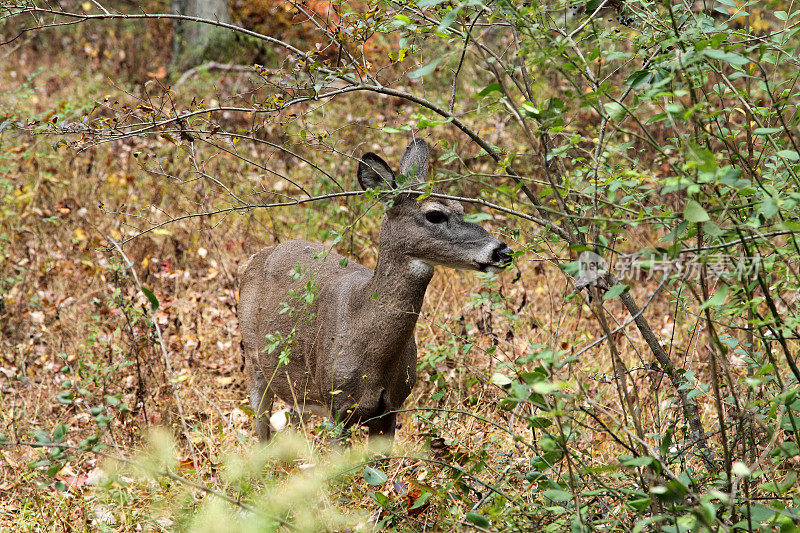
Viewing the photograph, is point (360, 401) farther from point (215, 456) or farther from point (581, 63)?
point (581, 63)

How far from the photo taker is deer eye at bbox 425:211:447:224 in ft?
13.0

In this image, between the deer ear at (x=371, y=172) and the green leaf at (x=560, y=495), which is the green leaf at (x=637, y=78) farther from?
the deer ear at (x=371, y=172)

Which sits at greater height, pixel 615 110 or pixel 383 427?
pixel 615 110

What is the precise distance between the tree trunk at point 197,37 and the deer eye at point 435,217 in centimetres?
929

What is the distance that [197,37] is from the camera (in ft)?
41.9

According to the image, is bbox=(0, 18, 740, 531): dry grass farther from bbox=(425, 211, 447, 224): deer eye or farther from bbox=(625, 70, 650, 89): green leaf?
bbox=(625, 70, 650, 89): green leaf

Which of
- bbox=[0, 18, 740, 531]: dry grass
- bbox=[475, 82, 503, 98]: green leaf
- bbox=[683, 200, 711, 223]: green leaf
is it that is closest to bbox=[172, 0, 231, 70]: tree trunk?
bbox=[0, 18, 740, 531]: dry grass

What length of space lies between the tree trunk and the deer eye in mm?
9291

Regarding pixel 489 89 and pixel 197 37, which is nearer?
pixel 489 89

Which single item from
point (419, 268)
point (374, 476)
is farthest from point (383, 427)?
point (374, 476)

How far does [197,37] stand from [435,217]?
394 inches

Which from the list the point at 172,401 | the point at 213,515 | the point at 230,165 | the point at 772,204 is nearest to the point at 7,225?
the point at 230,165

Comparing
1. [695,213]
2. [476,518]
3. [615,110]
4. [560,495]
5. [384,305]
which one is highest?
[615,110]

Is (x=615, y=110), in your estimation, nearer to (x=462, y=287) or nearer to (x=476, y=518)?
(x=476, y=518)
